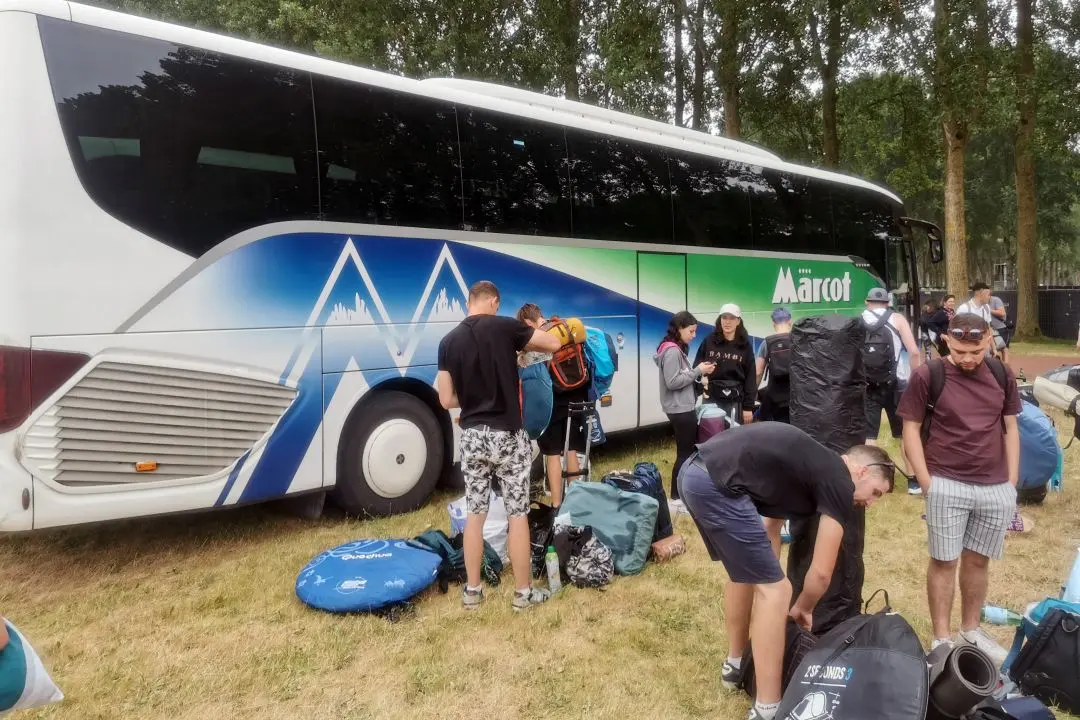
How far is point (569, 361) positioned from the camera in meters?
5.87

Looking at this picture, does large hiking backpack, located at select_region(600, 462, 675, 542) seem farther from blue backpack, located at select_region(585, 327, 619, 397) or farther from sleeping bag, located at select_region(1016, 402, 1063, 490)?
sleeping bag, located at select_region(1016, 402, 1063, 490)

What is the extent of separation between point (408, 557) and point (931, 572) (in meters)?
3.00

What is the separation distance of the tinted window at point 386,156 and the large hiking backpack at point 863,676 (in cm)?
441

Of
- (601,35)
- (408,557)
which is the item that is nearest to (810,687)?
(408,557)

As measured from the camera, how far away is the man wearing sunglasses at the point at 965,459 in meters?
3.79

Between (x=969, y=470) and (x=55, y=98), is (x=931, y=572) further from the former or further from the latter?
(x=55, y=98)

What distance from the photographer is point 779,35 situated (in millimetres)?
19891

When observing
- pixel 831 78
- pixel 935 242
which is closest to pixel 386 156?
pixel 935 242

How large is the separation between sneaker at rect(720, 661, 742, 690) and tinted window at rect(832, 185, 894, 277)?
8.56 meters

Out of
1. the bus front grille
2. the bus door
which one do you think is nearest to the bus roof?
the bus door

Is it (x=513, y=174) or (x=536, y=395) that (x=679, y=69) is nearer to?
(x=513, y=174)

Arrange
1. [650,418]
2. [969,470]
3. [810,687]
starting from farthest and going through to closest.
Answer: [650,418], [969,470], [810,687]

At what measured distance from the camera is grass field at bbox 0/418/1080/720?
11.9ft

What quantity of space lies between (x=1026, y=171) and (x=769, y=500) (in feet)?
78.2
